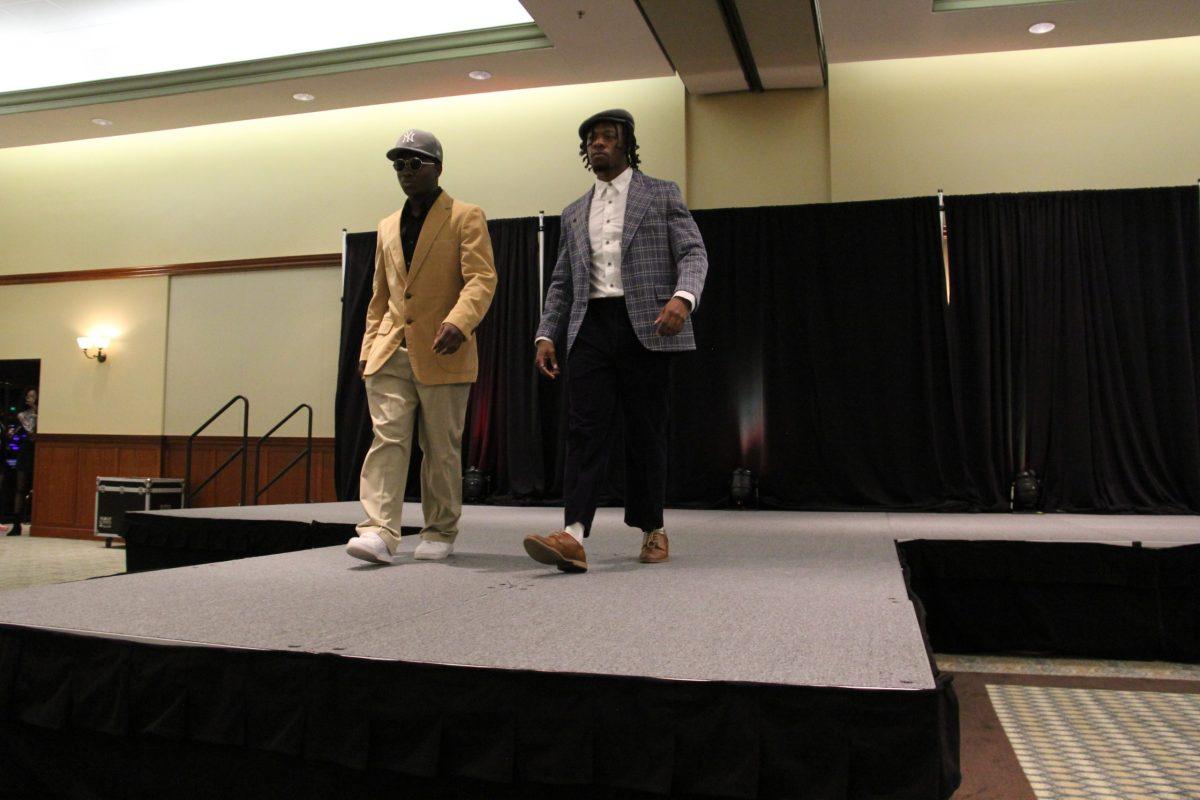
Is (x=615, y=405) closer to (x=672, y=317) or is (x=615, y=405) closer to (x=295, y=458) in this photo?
(x=672, y=317)

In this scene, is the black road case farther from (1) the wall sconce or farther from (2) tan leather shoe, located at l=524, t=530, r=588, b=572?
(2) tan leather shoe, located at l=524, t=530, r=588, b=572

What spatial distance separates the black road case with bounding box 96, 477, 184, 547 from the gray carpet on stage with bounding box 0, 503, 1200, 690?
17.3 feet

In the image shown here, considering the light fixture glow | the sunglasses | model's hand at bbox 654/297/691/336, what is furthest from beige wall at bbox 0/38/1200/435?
model's hand at bbox 654/297/691/336

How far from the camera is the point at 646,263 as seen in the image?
9.45ft

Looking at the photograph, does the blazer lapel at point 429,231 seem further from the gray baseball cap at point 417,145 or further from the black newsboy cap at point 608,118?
the black newsboy cap at point 608,118

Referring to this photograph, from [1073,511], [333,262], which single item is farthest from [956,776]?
[333,262]

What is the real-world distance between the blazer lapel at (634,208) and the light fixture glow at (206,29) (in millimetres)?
4145

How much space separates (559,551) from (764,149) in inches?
210

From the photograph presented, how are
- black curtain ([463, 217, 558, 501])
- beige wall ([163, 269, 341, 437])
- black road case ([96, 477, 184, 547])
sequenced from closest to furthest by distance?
black curtain ([463, 217, 558, 501]), black road case ([96, 477, 184, 547]), beige wall ([163, 269, 341, 437])

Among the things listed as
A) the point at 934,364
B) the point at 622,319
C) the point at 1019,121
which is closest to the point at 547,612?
the point at 622,319

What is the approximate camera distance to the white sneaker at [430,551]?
303 cm

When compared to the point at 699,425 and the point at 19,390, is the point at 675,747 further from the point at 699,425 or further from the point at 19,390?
the point at 19,390

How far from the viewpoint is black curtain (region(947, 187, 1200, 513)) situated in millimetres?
6398

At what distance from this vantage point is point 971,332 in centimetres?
673
